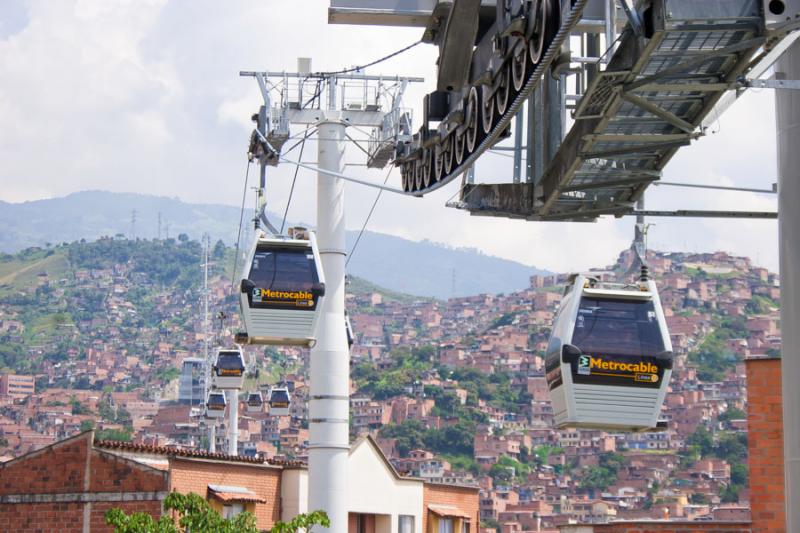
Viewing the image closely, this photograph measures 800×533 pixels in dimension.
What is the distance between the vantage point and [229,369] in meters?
37.2

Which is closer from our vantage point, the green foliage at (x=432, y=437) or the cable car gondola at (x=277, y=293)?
the cable car gondola at (x=277, y=293)

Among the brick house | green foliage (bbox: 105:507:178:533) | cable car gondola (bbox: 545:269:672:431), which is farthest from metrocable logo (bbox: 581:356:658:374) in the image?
the brick house

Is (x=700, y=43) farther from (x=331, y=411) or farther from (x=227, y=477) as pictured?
(x=227, y=477)

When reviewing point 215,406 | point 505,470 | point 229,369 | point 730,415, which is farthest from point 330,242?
point 730,415

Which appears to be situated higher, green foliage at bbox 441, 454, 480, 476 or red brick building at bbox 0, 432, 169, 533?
green foliage at bbox 441, 454, 480, 476

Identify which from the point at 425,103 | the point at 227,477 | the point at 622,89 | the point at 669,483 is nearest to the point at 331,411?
the point at 425,103

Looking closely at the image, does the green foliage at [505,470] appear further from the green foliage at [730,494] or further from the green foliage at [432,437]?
the green foliage at [730,494]

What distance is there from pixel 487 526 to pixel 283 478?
4854 inches

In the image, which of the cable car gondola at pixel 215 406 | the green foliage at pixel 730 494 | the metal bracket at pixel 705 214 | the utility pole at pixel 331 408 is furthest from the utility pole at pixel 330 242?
the green foliage at pixel 730 494

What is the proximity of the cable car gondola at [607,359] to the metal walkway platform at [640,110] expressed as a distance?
0.87 metres

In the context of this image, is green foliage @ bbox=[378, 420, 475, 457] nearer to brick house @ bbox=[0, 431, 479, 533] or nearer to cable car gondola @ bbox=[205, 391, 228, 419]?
cable car gondola @ bbox=[205, 391, 228, 419]

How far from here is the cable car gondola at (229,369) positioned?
122 feet

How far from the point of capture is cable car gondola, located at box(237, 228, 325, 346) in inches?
597

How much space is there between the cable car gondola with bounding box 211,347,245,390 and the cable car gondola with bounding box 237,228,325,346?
21.7m
